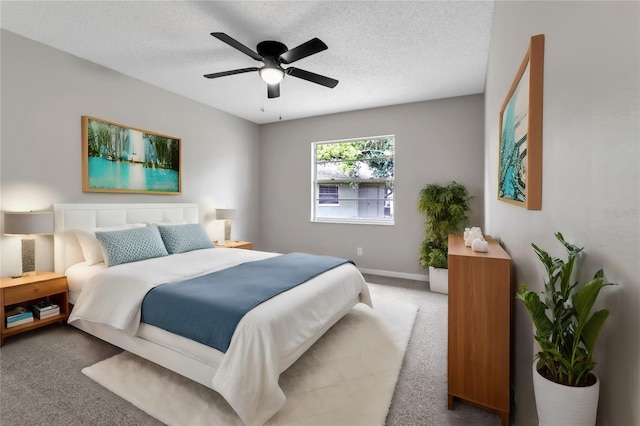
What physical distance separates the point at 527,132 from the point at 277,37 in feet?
7.64

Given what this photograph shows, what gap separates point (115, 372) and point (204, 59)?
9.94 feet

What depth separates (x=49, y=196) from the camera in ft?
9.64

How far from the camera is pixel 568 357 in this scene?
0.76m

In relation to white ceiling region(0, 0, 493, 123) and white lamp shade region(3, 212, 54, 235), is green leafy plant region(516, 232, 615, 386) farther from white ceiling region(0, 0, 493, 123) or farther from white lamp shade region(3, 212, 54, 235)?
white lamp shade region(3, 212, 54, 235)

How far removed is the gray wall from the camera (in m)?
4.18

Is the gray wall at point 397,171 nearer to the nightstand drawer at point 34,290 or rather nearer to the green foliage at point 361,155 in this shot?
the green foliage at point 361,155

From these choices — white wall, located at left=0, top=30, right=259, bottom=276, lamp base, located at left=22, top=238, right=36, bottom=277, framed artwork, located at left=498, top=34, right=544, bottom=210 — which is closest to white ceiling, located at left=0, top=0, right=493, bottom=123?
white wall, located at left=0, top=30, right=259, bottom=276

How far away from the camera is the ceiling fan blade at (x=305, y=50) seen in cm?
218

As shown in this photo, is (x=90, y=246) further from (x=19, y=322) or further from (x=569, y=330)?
(x=569, y=330)

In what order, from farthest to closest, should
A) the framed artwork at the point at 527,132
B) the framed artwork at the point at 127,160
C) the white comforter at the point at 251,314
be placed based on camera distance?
the framed artwork at the point at 127,160 < the white comforter at the point at 251,314 < the framed artwork at the point at 527,132

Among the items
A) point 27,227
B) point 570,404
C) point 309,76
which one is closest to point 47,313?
point 27,227

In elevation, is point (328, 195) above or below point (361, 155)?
below

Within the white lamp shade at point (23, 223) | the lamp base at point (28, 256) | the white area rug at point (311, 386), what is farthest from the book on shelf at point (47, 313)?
the white area rug at point (311, 386)

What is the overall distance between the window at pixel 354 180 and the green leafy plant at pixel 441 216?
760mm
